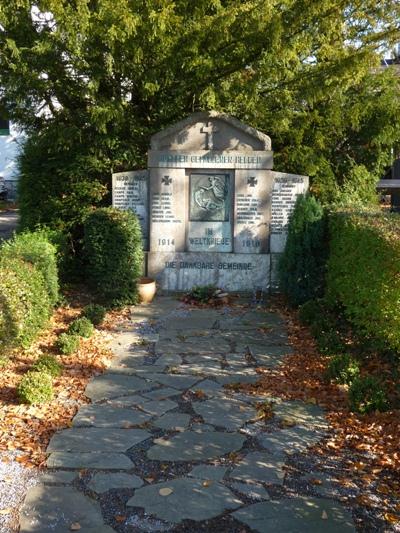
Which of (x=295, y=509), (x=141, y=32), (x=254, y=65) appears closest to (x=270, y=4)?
(x=254, y=65)

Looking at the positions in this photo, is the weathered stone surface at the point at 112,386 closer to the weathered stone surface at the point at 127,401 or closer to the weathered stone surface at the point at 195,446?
the weathered stone surface at the point at 127,401

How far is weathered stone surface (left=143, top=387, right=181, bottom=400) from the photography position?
5.36m

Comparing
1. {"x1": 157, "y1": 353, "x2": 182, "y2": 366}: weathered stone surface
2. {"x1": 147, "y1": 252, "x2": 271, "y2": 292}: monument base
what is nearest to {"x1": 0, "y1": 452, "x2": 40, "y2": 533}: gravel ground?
{"x1": 157, "y1": 353, "x2": 182, "y2": 366}: weathered stone surface

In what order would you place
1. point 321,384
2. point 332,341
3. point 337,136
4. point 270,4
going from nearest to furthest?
point 321,384 → point 332,341 → point 270,4 → point 337,136

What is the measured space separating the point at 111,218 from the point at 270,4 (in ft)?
12.2

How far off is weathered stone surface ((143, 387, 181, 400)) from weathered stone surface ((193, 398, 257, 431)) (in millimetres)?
326

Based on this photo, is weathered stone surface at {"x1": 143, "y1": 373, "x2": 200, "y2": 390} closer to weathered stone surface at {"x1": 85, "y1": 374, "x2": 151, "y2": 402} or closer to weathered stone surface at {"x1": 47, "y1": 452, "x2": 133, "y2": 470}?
→ weathered stone surface at {"x1": 85, "y1": 374, "x2": 151, "y2": 402}

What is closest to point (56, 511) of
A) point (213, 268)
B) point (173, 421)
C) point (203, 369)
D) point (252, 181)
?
point (173, 421)

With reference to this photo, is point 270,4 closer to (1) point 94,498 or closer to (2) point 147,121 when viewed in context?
(2) point 147,121

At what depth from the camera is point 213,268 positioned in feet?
32.2

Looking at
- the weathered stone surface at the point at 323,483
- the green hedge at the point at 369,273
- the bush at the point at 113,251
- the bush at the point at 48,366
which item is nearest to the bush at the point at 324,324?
the green hedge at the point at 369,273

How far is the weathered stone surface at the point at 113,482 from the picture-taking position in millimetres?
3766

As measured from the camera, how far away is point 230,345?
23.1ft

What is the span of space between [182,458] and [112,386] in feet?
5.31
